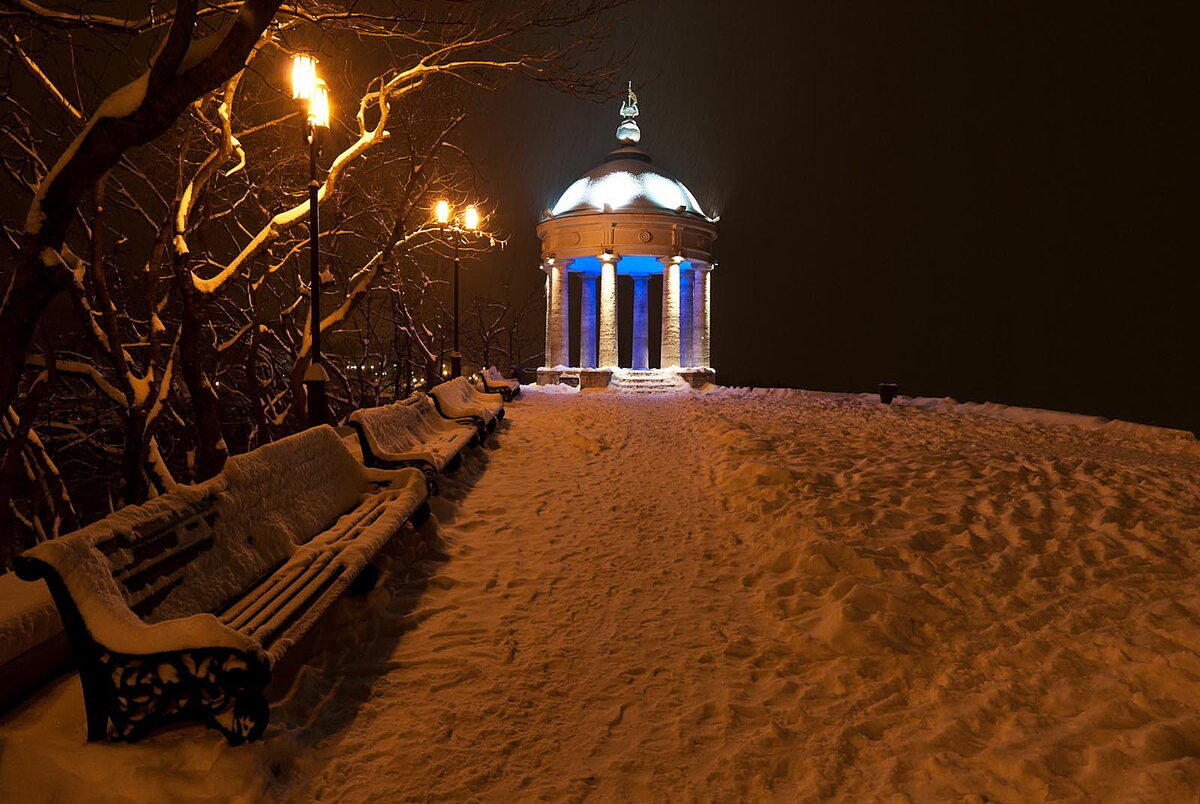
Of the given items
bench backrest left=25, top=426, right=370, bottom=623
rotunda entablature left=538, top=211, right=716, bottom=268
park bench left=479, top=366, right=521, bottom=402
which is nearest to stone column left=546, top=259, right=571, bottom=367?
rotunda entablature left=538, top=211, right=716, bottom=268

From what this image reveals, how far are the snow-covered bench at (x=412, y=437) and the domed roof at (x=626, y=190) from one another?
17.6 metres

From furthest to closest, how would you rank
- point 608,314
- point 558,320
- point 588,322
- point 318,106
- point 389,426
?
point 588,322
point 558,320
point 608,314
point 318,106
point 389,426

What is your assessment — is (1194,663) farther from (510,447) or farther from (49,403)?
(49,403)

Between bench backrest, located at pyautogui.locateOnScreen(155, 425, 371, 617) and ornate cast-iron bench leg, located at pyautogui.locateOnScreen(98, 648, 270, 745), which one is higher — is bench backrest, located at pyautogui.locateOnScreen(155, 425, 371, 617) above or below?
above

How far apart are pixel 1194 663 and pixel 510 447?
335 inches

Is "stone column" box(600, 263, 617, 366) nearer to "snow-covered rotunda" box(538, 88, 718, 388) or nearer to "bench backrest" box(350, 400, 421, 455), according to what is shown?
"snow-covered rotunda" box(538, 88, 718, 388)

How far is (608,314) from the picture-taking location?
25.5m

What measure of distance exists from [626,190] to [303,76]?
1917 cm

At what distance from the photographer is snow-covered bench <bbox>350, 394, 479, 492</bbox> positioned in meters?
6.32

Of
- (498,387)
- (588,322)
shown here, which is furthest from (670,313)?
(498,387)

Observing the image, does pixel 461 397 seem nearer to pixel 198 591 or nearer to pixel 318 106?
pixel 318 106

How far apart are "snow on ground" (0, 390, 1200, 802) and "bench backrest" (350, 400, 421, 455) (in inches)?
33.7

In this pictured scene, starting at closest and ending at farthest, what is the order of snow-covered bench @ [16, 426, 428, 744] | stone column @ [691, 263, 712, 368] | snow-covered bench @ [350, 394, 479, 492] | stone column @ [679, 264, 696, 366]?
snow-covered bench @ [16, 426, 428, 744] < snow-covered bench @ [350, 394, 479, 492] < stone column @ [691, 263, 712, 368] < stone column @ [679, 264, 696, 366]

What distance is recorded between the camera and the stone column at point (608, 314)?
82.6 feet
